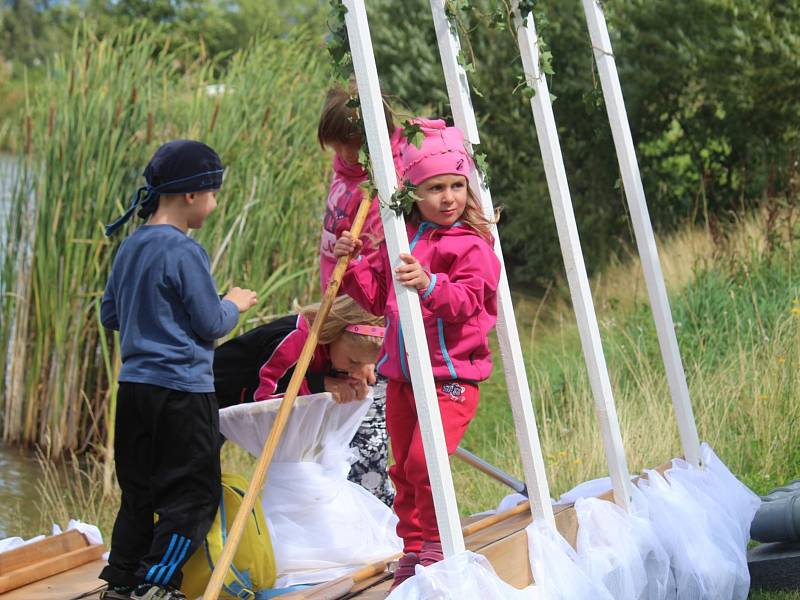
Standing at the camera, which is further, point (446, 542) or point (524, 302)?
point (524, 302)

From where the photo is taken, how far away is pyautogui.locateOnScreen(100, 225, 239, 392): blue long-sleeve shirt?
351 cm

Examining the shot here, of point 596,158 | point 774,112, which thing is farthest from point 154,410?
point 596,158

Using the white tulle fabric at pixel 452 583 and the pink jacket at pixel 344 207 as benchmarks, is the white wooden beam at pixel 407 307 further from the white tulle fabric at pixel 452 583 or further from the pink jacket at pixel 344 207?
the pink jacket at pixel 344 207

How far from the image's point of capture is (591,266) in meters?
12.1

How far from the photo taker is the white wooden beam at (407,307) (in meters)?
3.00

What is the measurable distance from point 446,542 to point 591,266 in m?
9.22

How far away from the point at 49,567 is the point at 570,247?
207cm

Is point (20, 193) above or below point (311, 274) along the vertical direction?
above

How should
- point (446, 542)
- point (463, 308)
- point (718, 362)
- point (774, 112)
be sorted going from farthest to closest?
1. point (774, 112)
2. point (718, 362)
3. point (463, 308)
4. point (446, 542)

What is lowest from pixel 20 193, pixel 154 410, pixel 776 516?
pixel 776 516

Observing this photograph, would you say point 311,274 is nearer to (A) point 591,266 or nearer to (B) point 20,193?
(B) point 20,193

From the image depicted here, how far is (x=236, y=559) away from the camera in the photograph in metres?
3.74

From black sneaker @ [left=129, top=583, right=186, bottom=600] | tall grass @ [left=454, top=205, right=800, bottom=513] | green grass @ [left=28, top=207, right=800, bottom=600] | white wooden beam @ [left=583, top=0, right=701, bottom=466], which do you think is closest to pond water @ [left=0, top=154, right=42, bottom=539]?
green grass @ [left=28, top=207, right=800, bottom=600]

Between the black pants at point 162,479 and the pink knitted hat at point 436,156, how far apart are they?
2.94 feet
